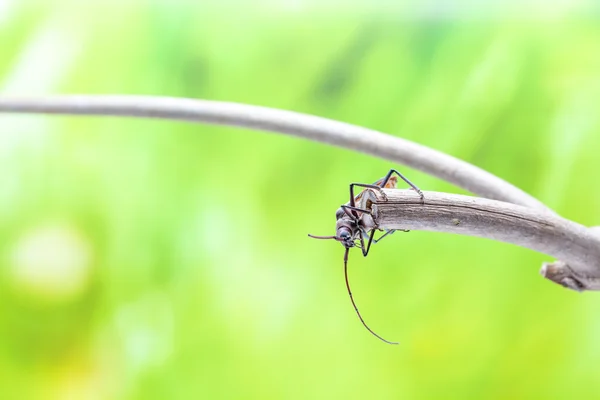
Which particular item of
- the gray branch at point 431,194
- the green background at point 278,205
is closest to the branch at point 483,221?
the gray branch at point 431,194

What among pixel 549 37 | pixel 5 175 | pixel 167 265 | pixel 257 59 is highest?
pixel 549 37

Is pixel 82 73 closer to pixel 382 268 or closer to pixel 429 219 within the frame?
pixel 382 268

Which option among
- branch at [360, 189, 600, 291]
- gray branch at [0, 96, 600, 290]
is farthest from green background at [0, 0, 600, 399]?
branch at [360, 189, 600, 291]

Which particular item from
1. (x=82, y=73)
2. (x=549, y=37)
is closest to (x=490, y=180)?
(x=549, y=37)

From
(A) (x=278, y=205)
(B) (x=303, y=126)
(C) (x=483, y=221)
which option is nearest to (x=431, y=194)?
(C) (x=483, y=221)

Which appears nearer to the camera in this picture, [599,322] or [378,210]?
[378,210]

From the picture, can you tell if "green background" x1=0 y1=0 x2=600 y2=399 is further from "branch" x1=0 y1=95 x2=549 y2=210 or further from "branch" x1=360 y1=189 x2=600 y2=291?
"branch" x1=360 y1=189 x2=600 y2=291

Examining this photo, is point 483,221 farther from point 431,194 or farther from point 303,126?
point 303,126

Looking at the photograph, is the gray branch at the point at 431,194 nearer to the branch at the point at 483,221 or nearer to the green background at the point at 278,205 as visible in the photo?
the branch at the point at 483,221
